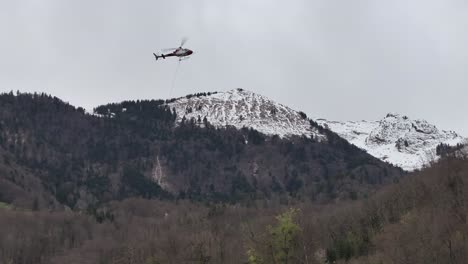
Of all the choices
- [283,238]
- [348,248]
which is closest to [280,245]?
[283,238]

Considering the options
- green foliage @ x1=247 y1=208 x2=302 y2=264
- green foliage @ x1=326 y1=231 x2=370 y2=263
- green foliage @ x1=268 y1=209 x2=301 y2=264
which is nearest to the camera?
green foliage @ x1=268 y1=209 x2=301 y2=264

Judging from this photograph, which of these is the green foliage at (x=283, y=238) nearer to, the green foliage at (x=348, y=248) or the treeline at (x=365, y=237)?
the treeline at (x=365, y=237)

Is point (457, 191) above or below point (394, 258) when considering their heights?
above

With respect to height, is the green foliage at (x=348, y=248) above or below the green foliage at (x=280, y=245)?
below

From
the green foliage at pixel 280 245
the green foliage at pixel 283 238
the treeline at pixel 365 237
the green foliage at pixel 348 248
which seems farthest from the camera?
the green foliage at pixel 348 248

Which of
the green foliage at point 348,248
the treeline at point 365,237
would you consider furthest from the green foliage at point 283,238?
the green foliage at point 348,248

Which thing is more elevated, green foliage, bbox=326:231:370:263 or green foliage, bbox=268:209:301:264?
green foliage, bbox=268:209:301:264

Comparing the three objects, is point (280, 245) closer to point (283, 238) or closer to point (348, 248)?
point (283, 238)

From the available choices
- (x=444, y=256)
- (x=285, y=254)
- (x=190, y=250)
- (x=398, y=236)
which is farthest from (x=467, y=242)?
(x=190, y=250)

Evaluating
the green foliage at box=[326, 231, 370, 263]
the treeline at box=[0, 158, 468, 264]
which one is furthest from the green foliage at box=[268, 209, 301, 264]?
the green foliage at box=[326, 231, 370, 263]

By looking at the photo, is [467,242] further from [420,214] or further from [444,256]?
[420,214]

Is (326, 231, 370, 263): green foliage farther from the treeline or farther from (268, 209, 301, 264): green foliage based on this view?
(268, 209, 301, 264): green foliage
